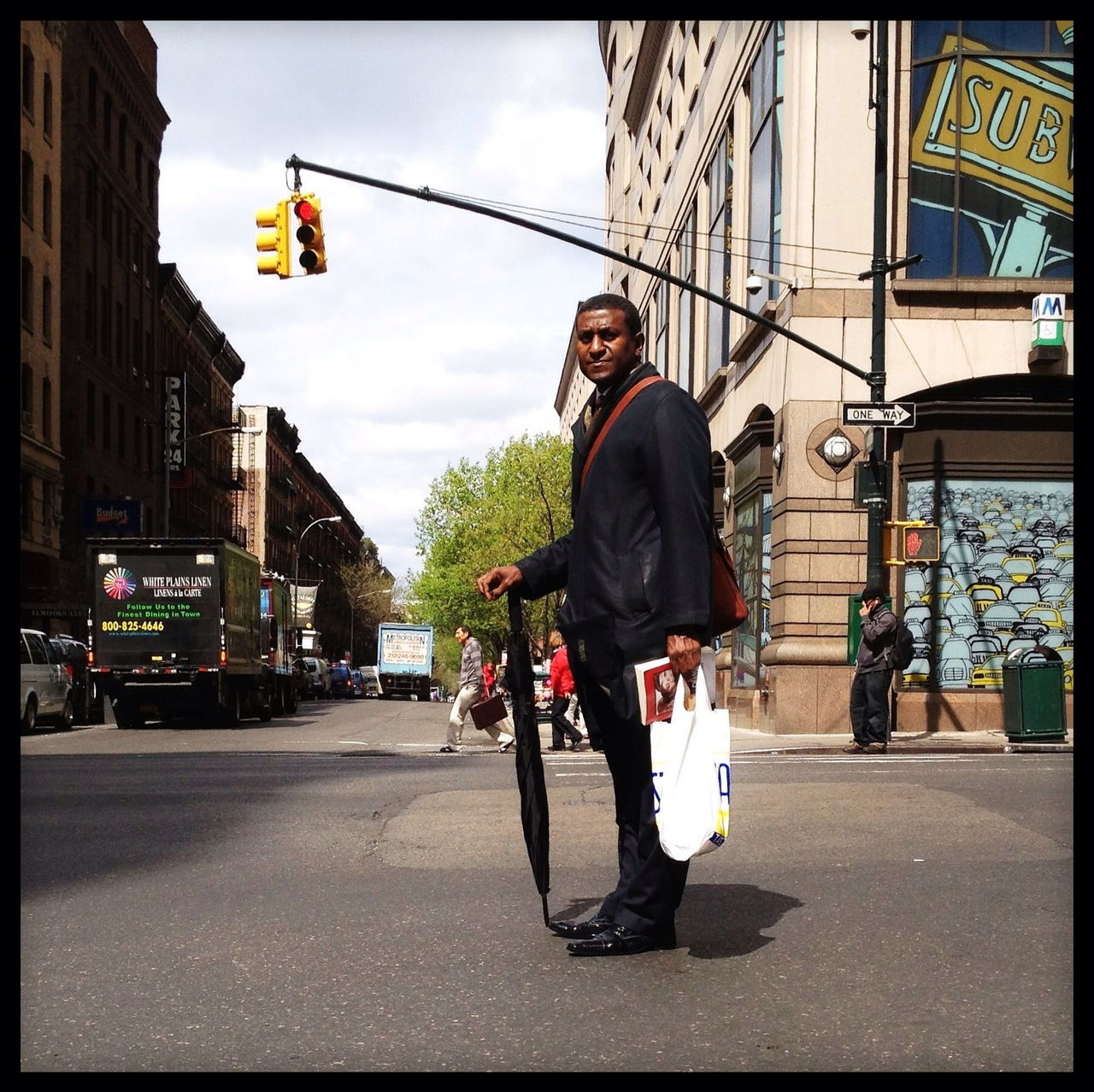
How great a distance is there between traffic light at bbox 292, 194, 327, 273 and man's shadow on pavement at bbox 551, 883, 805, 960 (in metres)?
12.4

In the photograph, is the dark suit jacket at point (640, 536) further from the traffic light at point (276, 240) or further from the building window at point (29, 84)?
the building window at point (29, 84)

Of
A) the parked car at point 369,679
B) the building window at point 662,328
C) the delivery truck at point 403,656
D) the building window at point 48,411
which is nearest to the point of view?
the building window at point 662,328

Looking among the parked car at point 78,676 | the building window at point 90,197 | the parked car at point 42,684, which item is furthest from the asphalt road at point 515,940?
the building window at point 90,197

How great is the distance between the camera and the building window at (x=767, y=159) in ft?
82.4

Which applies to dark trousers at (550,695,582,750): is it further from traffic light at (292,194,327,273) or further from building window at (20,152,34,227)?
building window at (20,152,34,227)

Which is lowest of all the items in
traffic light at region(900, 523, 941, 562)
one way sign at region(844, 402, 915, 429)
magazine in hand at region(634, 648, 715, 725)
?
magazine in hand at region(634, 648, 715, 725)

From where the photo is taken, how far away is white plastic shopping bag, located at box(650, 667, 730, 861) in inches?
184

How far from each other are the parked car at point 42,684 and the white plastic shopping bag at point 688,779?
21280mm

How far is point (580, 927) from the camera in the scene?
5.14 m

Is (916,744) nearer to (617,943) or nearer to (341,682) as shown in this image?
(617,943)

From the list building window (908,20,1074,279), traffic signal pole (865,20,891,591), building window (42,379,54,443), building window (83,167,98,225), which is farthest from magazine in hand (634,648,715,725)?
building window (83,167,98,225)

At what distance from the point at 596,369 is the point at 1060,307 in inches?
765

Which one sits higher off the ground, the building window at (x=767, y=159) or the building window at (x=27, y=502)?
the building window at (x=767, y=159)
